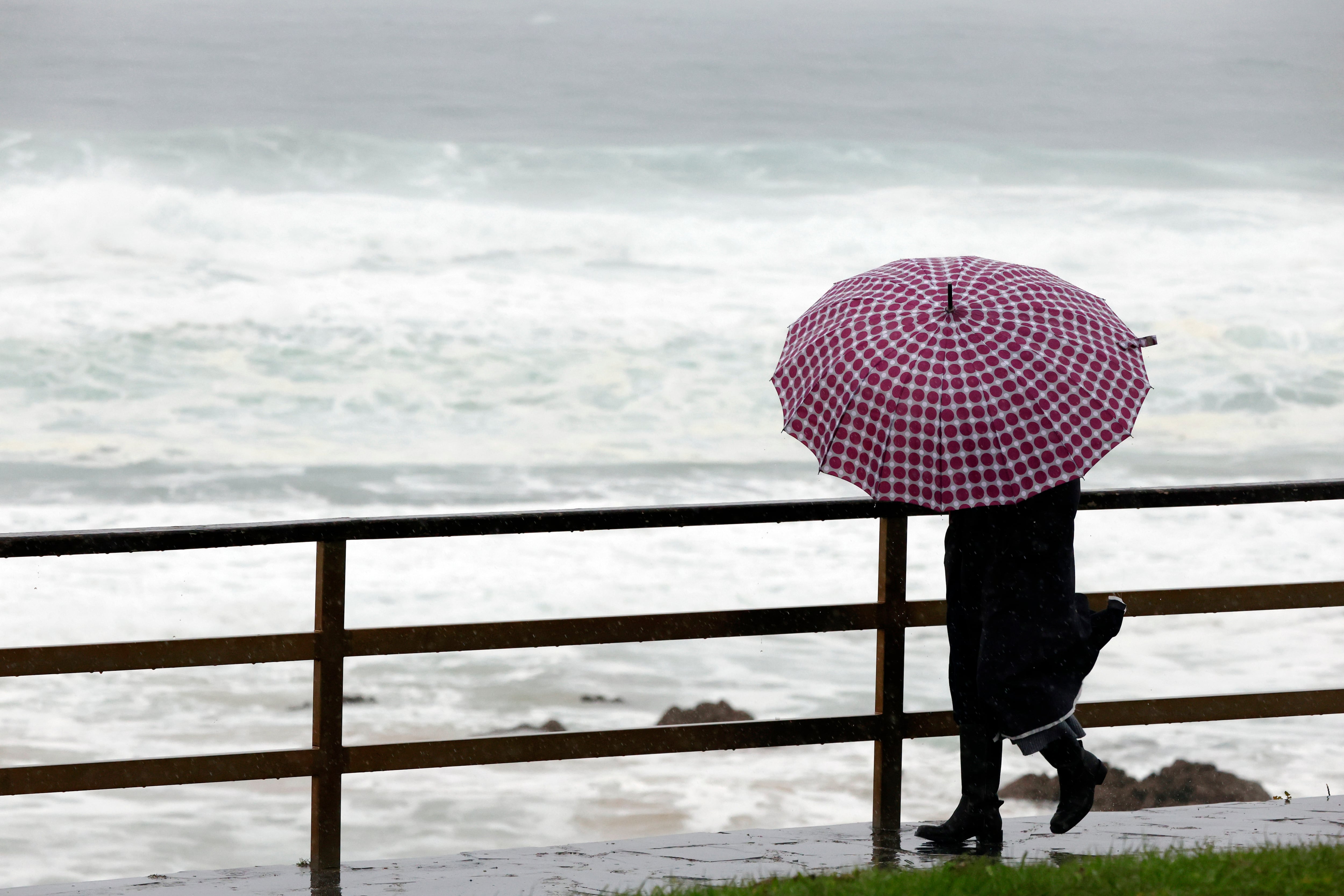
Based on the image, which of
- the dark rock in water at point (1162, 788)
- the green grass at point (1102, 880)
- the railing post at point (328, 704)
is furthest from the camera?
the dark rock in water at point (1162, 788)

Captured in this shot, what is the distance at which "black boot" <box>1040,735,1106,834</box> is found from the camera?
3.76 meters

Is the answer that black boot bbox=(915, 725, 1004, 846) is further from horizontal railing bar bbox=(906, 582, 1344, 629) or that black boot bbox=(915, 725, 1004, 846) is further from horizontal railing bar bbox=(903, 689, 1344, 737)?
horizontal railing bar bbox=(906, 582, 1344, 629)

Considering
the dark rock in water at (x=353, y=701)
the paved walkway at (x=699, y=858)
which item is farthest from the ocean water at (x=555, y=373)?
the paved walkway at (x=699, y=858)

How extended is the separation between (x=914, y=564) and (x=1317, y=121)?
29014 millimetres

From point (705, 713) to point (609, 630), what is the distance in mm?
18543

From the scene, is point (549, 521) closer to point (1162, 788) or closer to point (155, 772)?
point (155, 772)

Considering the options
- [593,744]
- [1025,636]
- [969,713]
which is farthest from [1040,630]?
[593,744]

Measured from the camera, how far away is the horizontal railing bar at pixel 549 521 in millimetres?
3494

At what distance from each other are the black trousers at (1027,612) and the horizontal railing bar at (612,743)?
1.51 ft

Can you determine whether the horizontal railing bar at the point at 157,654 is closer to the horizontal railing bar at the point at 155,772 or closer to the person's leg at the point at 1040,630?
the horizontal railing bar at the point at 155,772

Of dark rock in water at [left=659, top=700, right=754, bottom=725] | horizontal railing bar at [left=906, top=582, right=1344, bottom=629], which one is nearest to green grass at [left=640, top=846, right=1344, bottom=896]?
horizontal railing bar at [left=906, top=582, right=1344, bottom=629]

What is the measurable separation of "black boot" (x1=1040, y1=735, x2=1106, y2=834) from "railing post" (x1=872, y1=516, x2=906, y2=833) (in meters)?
0.49

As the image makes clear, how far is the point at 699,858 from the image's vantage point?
391 cm

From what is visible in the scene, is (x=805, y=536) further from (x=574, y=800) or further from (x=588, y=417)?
(x=588, y=417)
